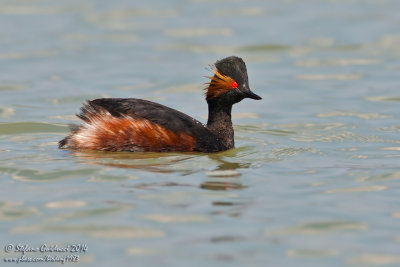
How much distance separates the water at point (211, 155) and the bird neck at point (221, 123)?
0.74 feet

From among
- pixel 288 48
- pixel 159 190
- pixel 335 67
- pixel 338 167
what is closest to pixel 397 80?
pixel 335 67

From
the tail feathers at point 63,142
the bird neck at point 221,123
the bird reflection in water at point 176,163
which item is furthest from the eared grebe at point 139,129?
the bird neck at point 221,123

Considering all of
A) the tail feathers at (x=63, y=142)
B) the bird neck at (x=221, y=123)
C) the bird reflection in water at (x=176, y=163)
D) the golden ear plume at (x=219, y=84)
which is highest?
the golden ear plume at (x=219, y=84)

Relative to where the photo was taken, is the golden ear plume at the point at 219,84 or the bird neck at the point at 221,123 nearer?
the golden ear plume at the point at 219,84

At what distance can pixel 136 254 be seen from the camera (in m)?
7.40

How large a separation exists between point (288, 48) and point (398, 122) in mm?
5557

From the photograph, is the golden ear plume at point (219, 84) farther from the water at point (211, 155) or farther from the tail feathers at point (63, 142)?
the tail feathers at point (63, 142)

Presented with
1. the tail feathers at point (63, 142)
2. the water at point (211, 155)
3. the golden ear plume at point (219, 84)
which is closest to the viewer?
the water at point (211, 155)

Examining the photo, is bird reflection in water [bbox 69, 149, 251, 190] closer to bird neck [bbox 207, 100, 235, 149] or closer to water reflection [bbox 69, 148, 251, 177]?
water reflection [bbox 69, 148, 251, 177]

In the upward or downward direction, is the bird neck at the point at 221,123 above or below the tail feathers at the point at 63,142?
above

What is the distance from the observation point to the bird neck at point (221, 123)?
11320mm

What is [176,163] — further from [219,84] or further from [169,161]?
[219,84]

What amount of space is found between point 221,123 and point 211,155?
652 millimetres

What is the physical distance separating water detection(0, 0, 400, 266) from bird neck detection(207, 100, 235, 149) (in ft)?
0.74
